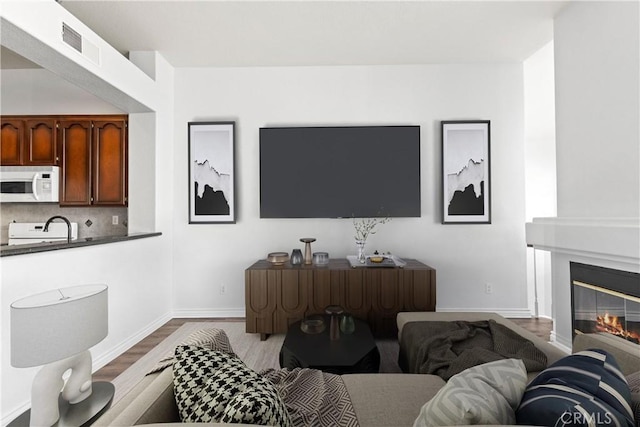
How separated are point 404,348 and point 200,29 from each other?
3279 millimetres

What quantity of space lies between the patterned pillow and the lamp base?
0.72 m

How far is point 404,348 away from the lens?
2.12m

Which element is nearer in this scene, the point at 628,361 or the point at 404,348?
the point at 628,361

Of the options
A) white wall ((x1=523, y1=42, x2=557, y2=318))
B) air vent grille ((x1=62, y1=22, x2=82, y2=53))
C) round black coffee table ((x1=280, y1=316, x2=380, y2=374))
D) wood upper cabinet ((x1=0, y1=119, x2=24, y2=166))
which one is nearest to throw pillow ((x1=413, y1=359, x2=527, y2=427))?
round black coffee table ((x1=280, y1=316, x2=380, y2=374))

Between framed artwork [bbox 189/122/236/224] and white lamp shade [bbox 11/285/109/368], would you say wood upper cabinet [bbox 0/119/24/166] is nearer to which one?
framed artwork [bbox 189/122/236/224]

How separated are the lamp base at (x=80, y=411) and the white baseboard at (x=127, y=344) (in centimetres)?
123

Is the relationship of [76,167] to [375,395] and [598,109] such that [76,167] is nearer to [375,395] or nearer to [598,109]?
[375,395]

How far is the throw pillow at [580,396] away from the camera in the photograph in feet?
2.56

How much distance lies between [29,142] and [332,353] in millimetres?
4467

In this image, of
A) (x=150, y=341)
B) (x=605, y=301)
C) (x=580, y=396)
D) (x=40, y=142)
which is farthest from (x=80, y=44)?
(x=605, y=301)

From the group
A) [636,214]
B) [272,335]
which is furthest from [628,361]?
[272,335]

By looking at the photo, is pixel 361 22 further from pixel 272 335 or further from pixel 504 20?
pixel 272 335

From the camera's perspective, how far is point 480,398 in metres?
0.88

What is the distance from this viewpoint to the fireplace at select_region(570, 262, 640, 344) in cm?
223
